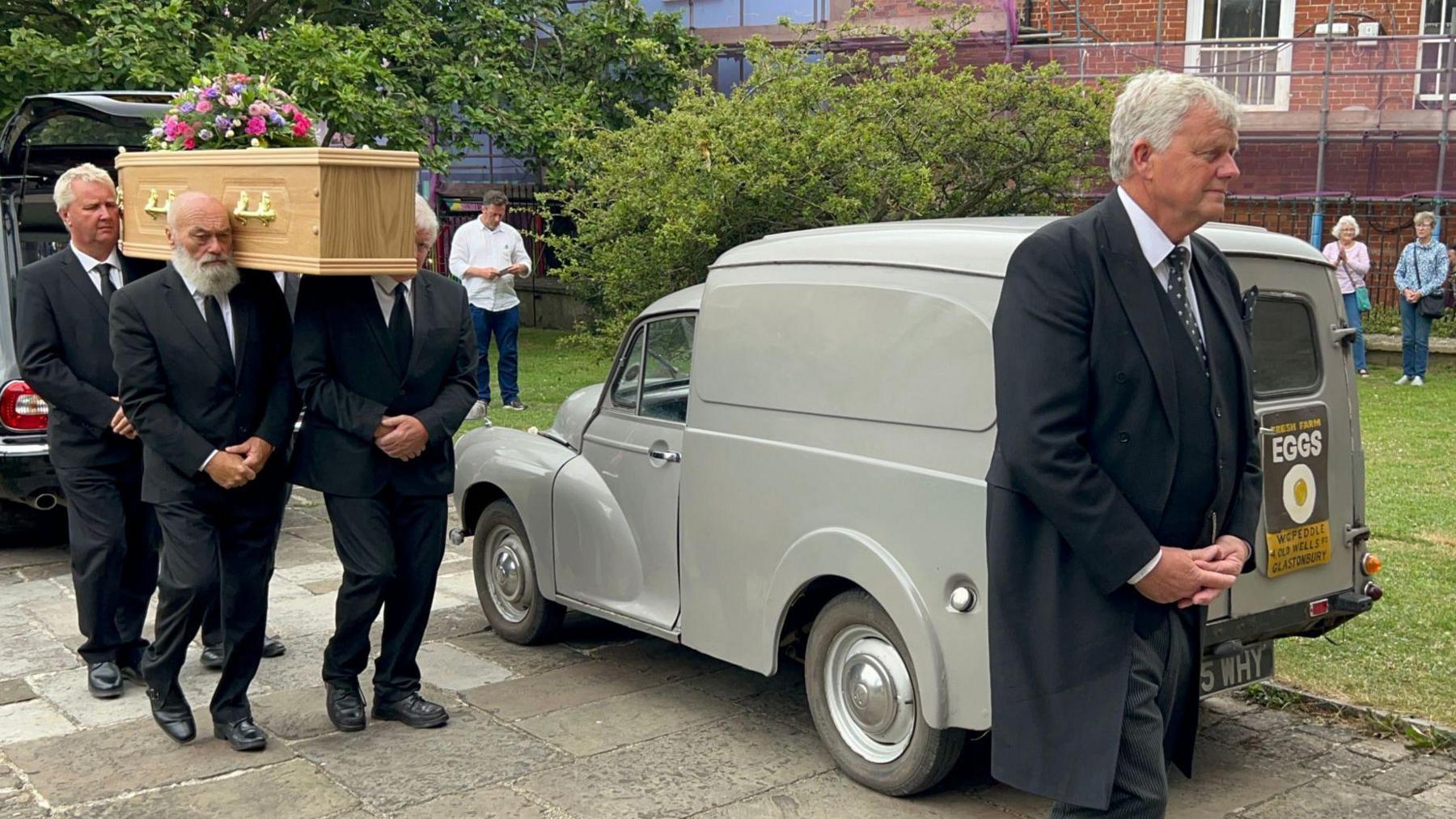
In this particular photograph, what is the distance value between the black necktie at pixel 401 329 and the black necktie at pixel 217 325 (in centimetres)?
60

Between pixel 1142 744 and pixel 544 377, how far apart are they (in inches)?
530

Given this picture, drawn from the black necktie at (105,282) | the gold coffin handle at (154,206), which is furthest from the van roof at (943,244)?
the black necktie at (105,282)

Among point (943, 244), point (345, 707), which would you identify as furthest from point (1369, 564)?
point (345, 707)

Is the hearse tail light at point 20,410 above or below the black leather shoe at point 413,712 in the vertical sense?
above

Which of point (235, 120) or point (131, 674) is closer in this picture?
point (235, 120)

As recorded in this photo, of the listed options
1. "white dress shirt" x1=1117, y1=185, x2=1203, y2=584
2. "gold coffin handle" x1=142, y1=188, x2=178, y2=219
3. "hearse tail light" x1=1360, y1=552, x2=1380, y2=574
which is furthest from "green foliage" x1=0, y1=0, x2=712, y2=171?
"white dress shirt" x1=1117, y1=185, x2=1203, y2=584

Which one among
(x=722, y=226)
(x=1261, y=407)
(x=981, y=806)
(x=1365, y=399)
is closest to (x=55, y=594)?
(x=722, y=226)

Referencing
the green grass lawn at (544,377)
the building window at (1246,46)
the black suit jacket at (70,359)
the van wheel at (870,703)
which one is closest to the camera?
the van wheel at (870,703)

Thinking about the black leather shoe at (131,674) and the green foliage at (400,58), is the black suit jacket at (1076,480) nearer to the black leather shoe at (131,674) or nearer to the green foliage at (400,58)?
the black leather shoe at (131,674)

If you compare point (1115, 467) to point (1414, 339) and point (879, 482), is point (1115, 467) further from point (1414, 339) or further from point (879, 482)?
point (1414, 339)

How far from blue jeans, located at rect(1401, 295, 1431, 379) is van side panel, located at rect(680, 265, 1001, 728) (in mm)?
11856

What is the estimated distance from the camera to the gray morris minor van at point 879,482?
4.54 m

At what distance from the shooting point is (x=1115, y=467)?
306 cm

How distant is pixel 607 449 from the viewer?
6191mm
